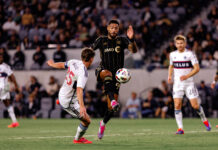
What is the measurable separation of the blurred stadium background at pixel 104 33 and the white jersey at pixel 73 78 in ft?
41.1

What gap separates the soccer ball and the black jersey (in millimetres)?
279

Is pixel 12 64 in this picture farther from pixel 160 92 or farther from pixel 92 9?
pixel 160 92

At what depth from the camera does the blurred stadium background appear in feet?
73.8

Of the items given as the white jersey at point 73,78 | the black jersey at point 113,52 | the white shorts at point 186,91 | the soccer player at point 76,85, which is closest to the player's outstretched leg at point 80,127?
the soccer player at point 76,85

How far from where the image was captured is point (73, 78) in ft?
31.1

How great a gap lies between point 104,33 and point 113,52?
1395 centimetres

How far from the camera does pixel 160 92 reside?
2250cm

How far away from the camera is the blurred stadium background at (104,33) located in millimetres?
22500

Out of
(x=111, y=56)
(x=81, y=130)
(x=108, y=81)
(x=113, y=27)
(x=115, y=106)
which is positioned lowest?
(x=81, y=130)

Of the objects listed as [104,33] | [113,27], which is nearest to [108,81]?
[113,27]

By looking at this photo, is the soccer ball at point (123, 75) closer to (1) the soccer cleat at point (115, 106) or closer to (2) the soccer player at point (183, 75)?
(1) the soccer cleat at point (115, 106)

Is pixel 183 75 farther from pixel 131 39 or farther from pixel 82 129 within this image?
pixel 82 129

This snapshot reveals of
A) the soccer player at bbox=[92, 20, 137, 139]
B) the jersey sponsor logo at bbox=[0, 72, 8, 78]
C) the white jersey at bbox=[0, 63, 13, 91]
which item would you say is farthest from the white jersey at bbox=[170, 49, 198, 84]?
the jersey sponsor logo at bbox=[0, 72, 8, 78]

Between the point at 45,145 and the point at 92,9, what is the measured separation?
65.6 feet
